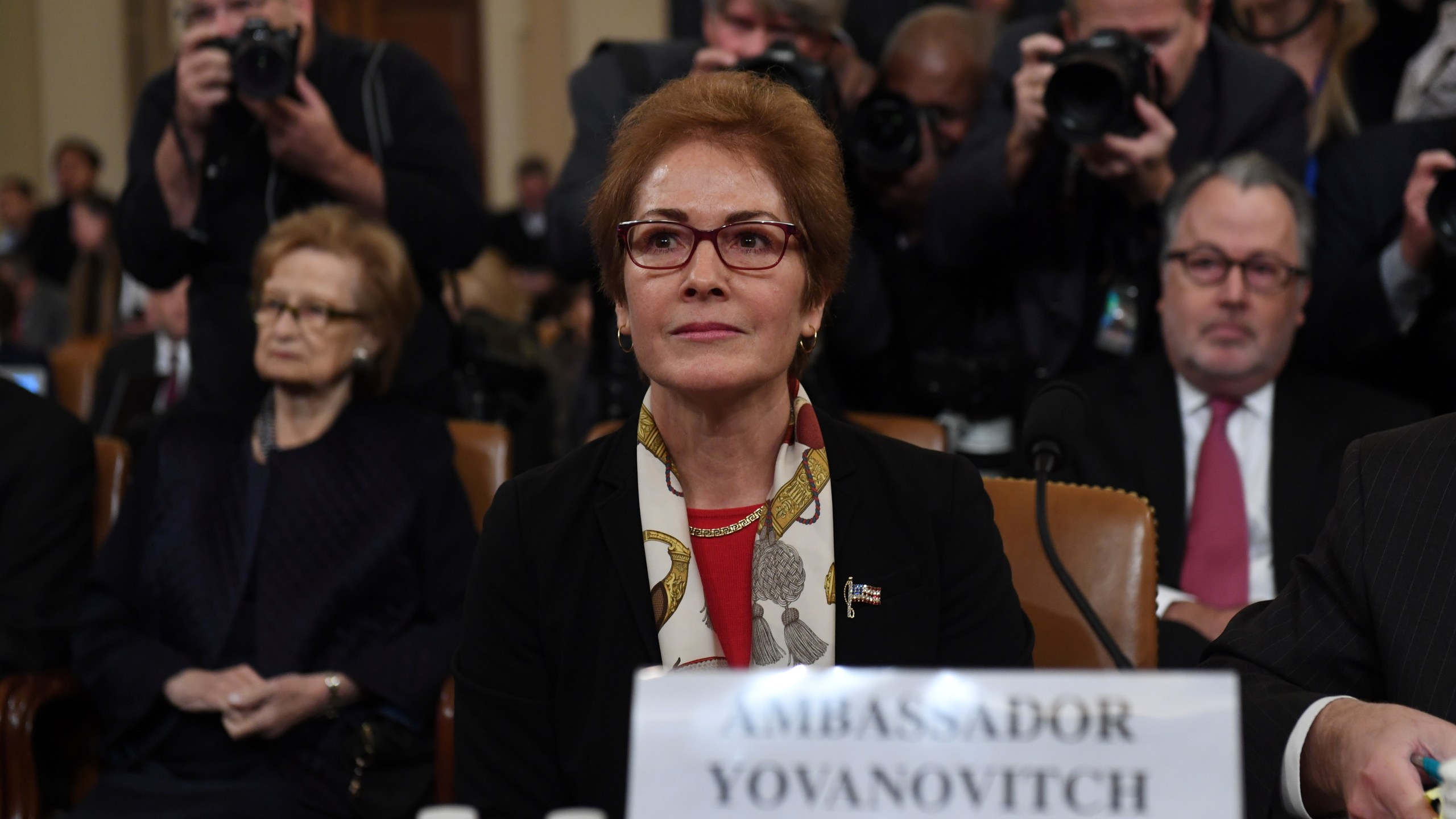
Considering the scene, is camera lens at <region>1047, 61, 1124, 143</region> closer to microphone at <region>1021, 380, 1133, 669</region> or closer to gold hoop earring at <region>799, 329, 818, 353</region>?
microphone at <region>1021, 380, 1133, 669</region>

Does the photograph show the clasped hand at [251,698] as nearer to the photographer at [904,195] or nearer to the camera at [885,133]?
the photographer at [904,195]

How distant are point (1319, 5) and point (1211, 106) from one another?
0.47 m

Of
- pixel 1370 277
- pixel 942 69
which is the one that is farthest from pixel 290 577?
pixel 1370 277

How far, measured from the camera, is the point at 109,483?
2539mm

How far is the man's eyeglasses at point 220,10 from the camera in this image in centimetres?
263

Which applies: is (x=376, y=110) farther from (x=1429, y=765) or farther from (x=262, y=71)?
(x=1429, y=765)

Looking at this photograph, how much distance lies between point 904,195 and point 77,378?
9.96 feet

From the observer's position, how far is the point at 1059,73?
256 centimetres

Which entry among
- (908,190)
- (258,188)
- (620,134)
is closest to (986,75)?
(908,190)

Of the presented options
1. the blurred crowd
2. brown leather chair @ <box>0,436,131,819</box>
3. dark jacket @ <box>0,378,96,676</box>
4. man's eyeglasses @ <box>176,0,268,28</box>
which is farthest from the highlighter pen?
man's eyeglasses @ <box>176,0,268,28</box>

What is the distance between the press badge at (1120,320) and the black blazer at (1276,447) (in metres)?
0.16

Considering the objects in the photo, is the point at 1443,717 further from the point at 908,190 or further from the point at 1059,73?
the point at 908,190

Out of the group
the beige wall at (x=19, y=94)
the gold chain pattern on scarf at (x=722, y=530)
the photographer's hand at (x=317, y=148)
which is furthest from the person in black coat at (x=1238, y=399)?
the beige wall at (x=19, y=94)

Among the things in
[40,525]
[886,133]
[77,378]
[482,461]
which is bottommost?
[77,378]
